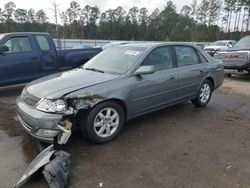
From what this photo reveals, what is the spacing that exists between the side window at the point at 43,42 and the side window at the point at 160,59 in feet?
14.1

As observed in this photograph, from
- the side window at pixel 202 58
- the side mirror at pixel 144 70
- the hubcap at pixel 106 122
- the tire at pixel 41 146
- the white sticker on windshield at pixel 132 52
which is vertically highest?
the white sticker on windshield at pixel 132 52

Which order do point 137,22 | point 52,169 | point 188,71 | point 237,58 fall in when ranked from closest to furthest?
point 52,169 → point 188,71 → point 237,58 → point 137,22

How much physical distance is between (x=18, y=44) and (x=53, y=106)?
463 cm

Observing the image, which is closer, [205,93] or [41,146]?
[41,146]

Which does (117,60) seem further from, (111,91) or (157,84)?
(111,91)

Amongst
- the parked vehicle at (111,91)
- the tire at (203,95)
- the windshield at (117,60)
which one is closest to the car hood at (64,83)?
the parked vehicle at (111,91)

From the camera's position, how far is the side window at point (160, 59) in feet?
15.2

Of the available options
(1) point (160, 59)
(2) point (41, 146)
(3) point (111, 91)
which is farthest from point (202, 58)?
(2) point (41, 146)

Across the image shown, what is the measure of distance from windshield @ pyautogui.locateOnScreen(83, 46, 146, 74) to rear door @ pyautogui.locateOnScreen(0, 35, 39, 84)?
10.3 ft

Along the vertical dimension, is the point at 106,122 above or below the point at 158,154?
above

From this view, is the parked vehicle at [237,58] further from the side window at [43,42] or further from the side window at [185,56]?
the side window at [43,42]

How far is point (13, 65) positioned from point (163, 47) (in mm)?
4473

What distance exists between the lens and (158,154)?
368cm

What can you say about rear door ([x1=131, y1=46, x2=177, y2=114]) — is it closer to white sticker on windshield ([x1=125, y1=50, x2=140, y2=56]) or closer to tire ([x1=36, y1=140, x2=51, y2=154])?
white sticker on windshield ([x1=125, y1=50, x2=140, y2=56])
